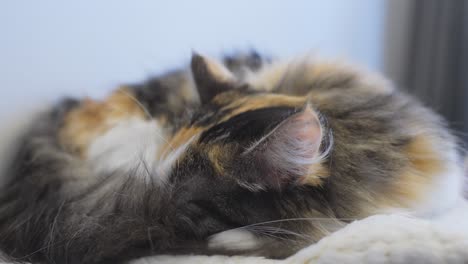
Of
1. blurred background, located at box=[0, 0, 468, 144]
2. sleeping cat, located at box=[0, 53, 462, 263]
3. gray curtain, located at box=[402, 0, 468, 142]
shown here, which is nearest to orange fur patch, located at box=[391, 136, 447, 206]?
sleeping cat, located at box=[0, 53, 462, 263]

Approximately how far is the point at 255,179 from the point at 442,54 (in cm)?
169

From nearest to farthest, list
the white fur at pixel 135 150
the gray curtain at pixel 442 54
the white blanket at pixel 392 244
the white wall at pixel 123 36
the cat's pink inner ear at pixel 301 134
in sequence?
the white blanket at pixel 392 244 < the cat's pink inner ear at pixel 301 134 < the white fur at pixel 135 150 < the white wall at pixel 123 36 < the gray curtain at pixel 442 54

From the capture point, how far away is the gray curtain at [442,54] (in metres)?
2.01

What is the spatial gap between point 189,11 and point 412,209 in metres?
0.89

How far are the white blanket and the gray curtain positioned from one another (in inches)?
62.1

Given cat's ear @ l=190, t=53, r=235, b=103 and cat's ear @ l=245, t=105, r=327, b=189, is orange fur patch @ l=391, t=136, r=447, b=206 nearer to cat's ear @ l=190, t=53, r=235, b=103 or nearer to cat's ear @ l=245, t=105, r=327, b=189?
cat's ear @ l=245, t=105, r=327, b=189

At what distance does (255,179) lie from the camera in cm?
70

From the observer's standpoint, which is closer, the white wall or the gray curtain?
the white wall

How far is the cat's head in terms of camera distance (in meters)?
0.67

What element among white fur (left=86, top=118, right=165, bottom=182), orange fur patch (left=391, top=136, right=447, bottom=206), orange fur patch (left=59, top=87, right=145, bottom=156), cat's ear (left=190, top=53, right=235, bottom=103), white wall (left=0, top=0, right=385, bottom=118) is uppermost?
white wall (left=0, top=0, right=385, bottom=118)

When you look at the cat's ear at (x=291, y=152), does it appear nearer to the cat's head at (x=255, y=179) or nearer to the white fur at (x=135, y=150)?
the cat's head at (x=255, y=179)

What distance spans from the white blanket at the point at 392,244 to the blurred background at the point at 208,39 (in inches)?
27.7

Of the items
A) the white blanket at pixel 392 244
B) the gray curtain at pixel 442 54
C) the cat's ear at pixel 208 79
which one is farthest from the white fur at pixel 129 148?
the gray curtain at pixel 442 54

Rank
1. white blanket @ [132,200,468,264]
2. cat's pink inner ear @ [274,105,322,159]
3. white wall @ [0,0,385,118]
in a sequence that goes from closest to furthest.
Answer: white blanket @ [132,200,468,264] < cat's pink inner ear @ [274,105,322,159] < white wall @ [0,0,385,118]
